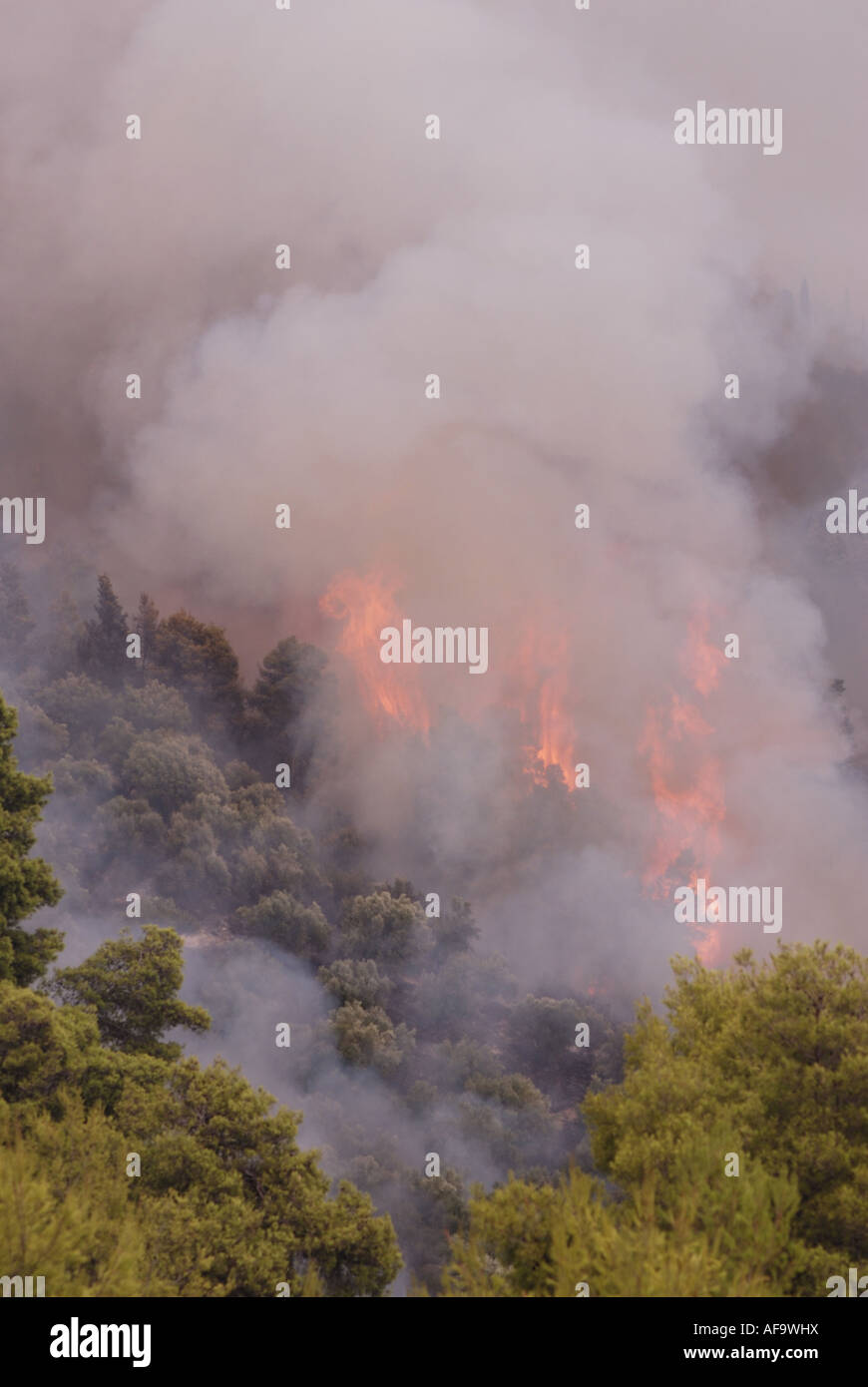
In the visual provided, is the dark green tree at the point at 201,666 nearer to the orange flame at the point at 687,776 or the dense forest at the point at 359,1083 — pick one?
the dense forest at the point at 359,1083

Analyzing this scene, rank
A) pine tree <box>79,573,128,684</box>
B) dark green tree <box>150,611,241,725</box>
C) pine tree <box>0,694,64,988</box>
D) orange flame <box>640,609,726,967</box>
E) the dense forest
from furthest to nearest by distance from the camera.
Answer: orange flame <box>640,609,726,967</box> → dark green tree <box>150,611,241,725</box> → pine tree <box>79,573,128,684</box> → pine tree <box>0,694,64,988</box> → the dense forest

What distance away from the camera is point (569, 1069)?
168ft

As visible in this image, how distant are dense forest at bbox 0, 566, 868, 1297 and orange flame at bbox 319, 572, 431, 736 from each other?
19.4 metres

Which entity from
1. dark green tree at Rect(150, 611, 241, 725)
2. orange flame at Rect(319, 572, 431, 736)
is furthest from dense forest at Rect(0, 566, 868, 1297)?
orange flame at Rect(319, 572, 431, 736)

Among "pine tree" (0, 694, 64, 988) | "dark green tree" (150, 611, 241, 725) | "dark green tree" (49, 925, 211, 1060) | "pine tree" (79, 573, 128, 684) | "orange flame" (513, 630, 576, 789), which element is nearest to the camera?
"pine tree" (0, 694, 64, 988)

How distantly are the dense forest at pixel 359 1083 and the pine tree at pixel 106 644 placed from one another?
849cm

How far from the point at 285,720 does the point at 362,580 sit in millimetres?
14658

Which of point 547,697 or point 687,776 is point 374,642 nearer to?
point 547,697

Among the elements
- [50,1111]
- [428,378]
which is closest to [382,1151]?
[50,1111]

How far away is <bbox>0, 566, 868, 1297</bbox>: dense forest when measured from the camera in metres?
15.0

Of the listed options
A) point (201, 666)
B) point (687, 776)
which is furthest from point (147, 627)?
point (687, 776)

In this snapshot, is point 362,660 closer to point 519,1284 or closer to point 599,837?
point 599,837

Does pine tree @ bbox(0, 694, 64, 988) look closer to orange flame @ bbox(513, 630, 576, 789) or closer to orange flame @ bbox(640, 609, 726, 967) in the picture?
orange flame @ bbox(640, 609, 726, 967)

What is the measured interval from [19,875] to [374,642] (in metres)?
52.6
